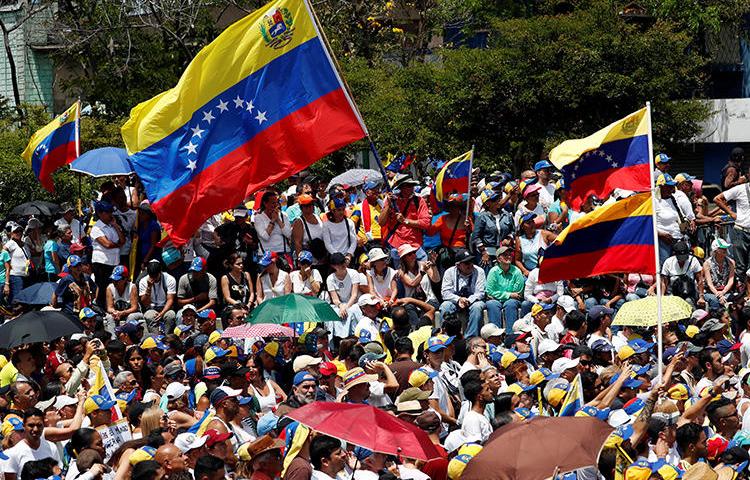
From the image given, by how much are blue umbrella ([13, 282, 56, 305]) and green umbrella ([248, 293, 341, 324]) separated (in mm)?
4294

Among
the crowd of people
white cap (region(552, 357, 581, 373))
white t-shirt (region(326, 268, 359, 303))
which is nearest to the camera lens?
the crowd of people

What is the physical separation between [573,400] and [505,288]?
5621 millimetres

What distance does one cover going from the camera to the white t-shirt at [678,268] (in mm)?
19219

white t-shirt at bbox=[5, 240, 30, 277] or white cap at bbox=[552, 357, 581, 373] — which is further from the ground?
white t-shirt at bbox=[5, 240, 30, 277]

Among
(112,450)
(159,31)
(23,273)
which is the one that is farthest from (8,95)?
(112,450)

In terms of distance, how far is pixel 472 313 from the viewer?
1803cm

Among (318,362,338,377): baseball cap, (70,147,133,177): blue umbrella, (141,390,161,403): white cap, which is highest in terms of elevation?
(70,147,133,177): blue umbrella

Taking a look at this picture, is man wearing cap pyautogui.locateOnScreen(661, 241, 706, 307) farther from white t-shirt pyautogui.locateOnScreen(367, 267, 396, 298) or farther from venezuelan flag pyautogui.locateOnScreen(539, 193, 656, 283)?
venezuelan flag pyautogui.locateOnScreen(539, 193, 656, 283)

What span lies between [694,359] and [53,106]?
93.6 ft

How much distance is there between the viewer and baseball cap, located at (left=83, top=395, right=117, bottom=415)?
1271 cm

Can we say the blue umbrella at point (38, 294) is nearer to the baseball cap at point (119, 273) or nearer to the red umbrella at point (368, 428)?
the baseball cap at point (119, 273)

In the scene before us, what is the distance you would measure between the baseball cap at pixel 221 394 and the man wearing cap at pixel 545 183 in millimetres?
8711

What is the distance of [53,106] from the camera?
1614 inches

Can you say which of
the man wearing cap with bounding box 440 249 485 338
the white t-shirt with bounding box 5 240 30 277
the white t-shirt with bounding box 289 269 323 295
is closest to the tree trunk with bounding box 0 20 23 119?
the white t-shirt with bounding box 5 240 30 277
